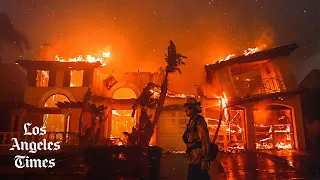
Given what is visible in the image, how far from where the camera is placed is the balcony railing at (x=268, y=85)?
17.3 metres

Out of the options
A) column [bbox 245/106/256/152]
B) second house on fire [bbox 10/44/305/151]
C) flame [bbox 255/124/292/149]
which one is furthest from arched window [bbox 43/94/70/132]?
flame [bbox 255/124/292/149]

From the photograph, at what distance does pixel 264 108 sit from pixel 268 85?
2442 mm

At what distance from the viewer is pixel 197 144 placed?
4.54 meters

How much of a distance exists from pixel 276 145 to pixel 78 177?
1377 centimetres

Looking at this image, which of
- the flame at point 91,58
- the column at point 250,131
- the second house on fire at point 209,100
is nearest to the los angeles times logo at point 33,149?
the second house on fire at point 209,100

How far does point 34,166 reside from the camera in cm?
1018

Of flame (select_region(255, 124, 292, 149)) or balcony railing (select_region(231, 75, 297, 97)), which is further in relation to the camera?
balcony railing (select_region(231, 75, 297, 97))

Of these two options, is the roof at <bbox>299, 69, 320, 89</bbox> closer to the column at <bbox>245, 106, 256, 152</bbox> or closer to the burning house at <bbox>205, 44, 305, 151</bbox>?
the burning house at <bbox>205, 44, 305, 151</bbox>

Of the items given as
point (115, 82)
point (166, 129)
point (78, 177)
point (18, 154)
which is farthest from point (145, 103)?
point (115, 82)

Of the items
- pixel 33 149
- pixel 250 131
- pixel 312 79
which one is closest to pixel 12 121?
pixel 33 149

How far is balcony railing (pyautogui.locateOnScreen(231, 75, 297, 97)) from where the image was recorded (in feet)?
56.7

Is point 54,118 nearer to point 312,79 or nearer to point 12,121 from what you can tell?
point 12,121

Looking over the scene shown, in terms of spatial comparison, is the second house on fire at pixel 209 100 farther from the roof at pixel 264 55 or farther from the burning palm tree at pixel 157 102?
the burning palm tree at pixel 157 102

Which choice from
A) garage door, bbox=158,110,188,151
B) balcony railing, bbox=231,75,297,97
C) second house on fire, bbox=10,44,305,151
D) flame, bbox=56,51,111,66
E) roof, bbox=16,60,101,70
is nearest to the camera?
second house on fire, bbox=10,44,305,151
